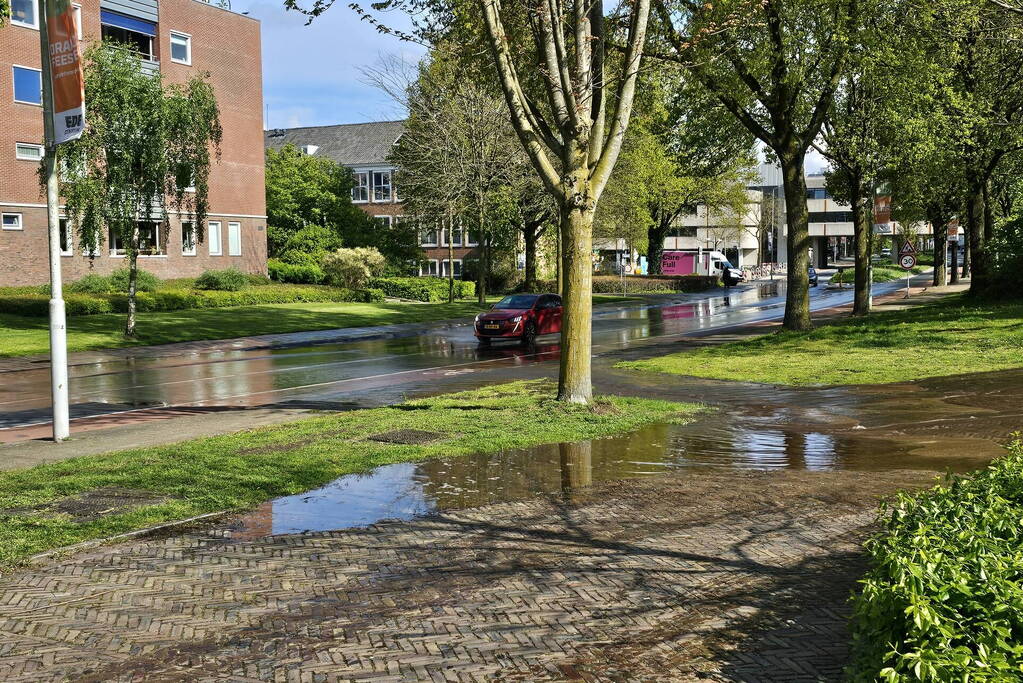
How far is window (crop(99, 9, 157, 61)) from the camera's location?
4266 centimetres

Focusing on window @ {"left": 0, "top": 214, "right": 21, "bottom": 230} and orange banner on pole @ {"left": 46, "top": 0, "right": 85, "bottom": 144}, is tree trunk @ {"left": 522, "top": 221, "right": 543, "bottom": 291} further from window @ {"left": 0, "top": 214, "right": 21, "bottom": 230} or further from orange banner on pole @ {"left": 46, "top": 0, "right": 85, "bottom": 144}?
orange banner on pole @ {"left": 46, "top": 0, "right": 85, "bottom": 144}

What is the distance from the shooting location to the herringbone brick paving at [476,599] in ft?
17.0

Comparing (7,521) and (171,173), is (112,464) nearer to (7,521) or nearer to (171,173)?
(7,521)

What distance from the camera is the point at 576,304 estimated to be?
46.3ft

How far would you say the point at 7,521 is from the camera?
8.20 m

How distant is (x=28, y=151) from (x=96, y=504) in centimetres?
3664

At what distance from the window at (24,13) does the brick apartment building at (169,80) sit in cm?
5

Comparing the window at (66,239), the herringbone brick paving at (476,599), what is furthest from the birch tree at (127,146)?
the herringbone brick paving at (476,599)

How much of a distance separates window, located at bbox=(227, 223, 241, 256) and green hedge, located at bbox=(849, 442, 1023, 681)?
1888 inches

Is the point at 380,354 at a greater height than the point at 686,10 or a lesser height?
lesser

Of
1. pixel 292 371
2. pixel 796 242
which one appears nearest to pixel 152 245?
pixel 292 371

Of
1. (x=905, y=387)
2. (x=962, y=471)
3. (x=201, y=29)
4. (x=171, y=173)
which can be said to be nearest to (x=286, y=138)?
(x=201, y=29)

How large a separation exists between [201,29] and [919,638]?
4974cm

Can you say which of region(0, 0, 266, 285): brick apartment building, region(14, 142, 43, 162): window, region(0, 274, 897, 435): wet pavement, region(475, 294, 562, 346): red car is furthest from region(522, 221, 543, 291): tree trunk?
region(14, 142, 43, 162): window
